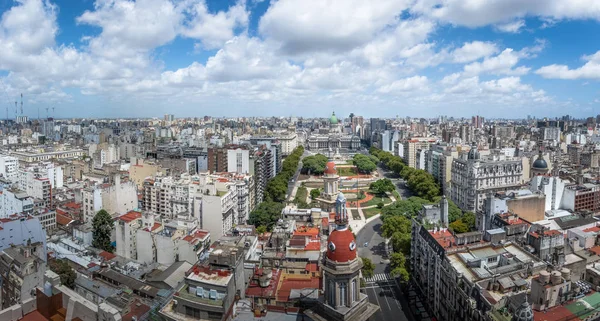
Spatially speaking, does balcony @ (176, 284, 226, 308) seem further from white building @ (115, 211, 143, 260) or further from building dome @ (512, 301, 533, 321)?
white building @ (115, 211, 143, 260)

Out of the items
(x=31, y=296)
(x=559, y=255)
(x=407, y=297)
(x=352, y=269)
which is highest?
(x=352, y=269)

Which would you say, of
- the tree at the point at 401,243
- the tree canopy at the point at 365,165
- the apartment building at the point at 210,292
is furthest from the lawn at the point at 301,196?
the apartment building at the point at 210,292

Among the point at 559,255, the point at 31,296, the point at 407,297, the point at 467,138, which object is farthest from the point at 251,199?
the point at 467,138

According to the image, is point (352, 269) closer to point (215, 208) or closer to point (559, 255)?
point (559, 255)

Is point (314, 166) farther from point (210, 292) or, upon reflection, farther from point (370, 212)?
point (210, 292)

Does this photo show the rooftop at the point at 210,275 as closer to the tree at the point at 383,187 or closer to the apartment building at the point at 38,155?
the tree at the point at 383,187

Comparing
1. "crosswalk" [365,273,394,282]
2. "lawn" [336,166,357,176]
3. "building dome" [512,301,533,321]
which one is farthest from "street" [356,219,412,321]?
"lawn" [336,166,357,176]

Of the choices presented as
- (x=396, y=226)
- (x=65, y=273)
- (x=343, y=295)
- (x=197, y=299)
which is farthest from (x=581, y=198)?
(x=65, y=273)
